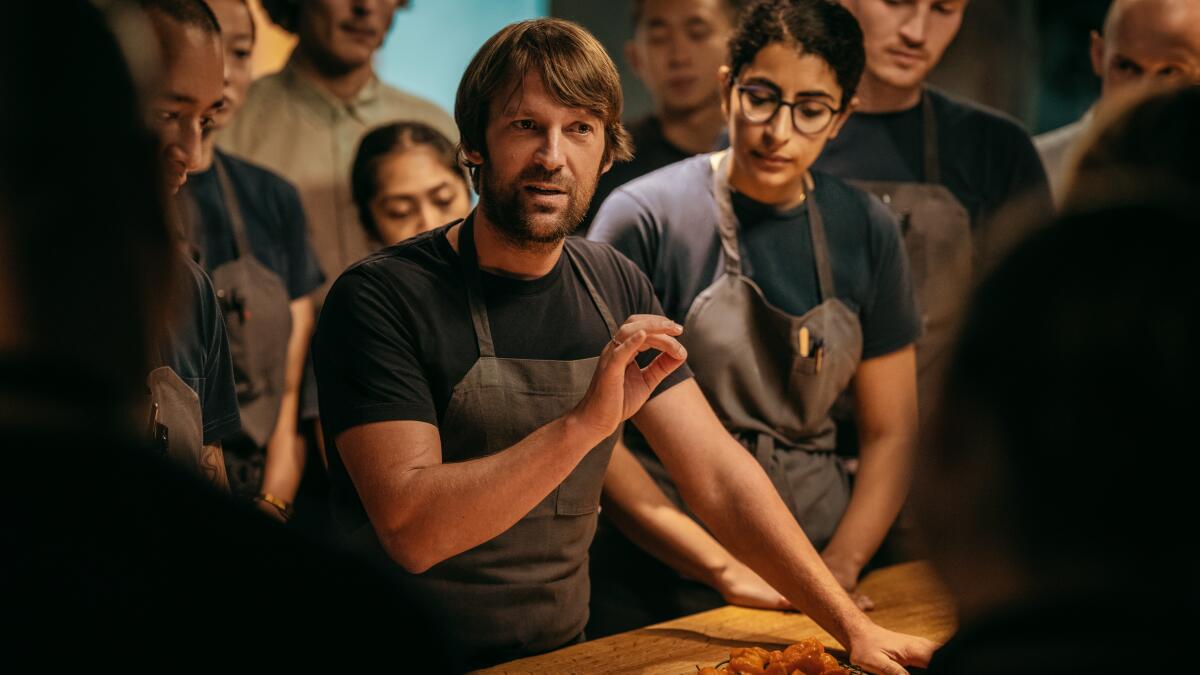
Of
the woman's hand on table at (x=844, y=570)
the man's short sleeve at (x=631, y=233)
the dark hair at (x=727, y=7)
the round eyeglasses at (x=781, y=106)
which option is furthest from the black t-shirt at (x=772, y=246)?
the dark hair at (x=727, y=7)

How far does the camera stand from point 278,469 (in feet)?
10.3

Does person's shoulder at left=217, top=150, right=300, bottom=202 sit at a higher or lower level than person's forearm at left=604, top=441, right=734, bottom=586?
higher

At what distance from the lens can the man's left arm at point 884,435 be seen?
2.75 meters

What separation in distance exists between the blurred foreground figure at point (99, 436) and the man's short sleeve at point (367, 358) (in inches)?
35.5

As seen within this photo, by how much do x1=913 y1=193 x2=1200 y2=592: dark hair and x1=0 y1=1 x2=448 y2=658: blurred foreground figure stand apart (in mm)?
502

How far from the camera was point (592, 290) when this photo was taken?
7.43ft

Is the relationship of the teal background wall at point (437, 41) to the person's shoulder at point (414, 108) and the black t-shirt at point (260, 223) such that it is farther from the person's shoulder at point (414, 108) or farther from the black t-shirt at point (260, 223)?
the black t-shirt at point (260, 223)

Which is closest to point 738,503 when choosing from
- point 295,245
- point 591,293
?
point 591,293

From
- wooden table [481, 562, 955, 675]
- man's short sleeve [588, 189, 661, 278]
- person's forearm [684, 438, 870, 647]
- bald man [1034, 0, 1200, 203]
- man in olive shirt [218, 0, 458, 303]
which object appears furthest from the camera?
man in olive shirt [218, 0, 458, 303]

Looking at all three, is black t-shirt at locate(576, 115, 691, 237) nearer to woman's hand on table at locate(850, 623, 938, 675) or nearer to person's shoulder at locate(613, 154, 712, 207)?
person's shoulder at locate(613, 154, 712, 207)

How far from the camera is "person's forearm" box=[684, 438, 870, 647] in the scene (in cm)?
216

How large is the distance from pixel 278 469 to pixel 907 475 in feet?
5.18

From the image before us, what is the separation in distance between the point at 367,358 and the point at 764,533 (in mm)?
796

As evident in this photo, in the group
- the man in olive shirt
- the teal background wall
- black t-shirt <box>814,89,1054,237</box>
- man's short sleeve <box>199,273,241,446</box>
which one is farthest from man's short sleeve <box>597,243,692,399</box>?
the teal background wall
